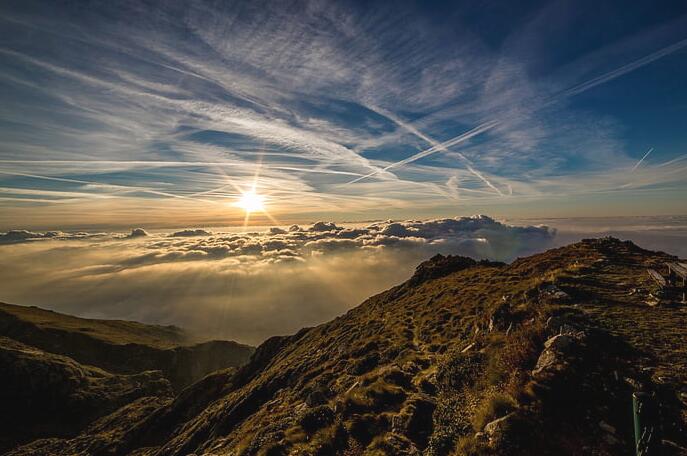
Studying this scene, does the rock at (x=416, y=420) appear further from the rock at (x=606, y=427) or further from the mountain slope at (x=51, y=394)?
the mountain slope at (x=51, y=394)

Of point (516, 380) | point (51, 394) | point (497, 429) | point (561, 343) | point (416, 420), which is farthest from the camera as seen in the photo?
point (51, 394)

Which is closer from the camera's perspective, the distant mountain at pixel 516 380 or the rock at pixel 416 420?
the distant mountain at pixel 516 380

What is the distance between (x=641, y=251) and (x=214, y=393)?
71094 mm

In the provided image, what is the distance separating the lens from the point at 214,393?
194ft

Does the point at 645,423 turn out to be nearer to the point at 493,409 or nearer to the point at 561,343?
the point at 493,409

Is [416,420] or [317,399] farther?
[317,399]

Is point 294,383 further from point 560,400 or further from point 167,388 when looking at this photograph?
point 167,388

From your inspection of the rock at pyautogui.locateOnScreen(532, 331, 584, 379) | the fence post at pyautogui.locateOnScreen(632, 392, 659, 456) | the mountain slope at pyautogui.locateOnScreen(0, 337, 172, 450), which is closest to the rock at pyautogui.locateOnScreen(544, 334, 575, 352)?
the rock at pyautogui.locateOnScreen(532, 331, 584, 379)

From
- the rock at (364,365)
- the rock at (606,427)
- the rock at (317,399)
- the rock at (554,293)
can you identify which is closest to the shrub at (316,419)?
the rock at (317,399)

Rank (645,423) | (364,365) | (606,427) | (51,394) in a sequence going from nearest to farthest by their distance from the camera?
(645,423), (606,427), (364,365), (51,394)

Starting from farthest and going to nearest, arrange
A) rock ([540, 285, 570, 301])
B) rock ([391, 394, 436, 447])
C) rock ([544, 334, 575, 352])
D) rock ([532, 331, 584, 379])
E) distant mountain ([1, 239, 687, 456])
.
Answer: rock ([540, 285, 570, 301]) → rock ([391, 394, 436, 447]) → rock ([544, 334, 575, 352]) → rock ([532, 331, 584, 379]) → distant mountain ([1, 239, 687, 456])

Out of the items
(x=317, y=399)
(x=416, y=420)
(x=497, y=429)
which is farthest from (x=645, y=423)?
(x=317, y=399)

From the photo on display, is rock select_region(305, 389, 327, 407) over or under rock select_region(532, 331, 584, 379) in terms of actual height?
under

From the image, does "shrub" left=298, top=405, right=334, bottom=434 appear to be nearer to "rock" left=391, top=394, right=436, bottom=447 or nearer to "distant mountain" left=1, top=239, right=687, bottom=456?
"distant mountain" left=1, top=239, right=687, bottom=456
